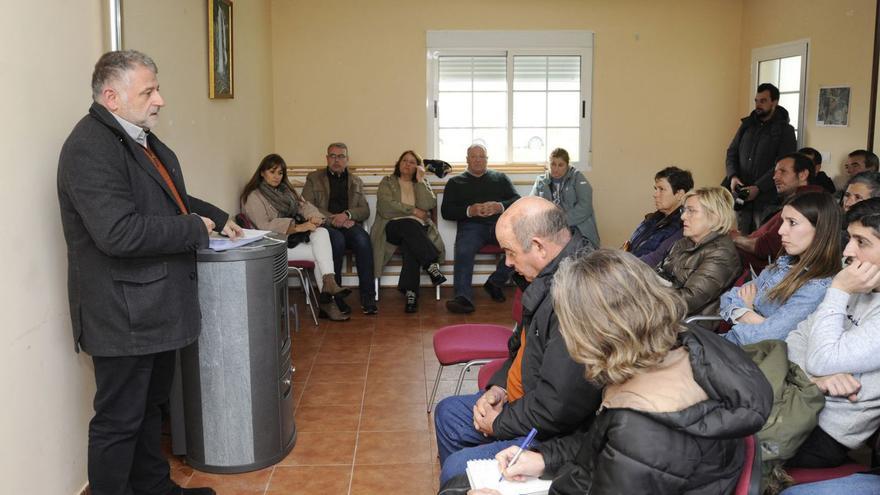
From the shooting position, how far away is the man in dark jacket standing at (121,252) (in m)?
2.72

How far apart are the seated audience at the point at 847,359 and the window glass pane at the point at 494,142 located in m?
5.66

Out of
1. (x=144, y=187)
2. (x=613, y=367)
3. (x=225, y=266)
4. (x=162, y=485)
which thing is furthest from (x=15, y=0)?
(x=613, y=367)

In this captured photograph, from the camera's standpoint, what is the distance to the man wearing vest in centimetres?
237

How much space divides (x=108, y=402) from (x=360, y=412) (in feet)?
5.54

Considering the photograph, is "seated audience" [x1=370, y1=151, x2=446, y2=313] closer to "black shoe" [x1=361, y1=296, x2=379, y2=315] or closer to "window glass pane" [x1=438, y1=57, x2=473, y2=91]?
"black shoe" [x1=361, y1=296, x2=379, y2=315]

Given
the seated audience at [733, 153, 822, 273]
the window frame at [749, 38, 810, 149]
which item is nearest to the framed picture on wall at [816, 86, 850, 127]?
the window frame at [749, 38, 810, 149]

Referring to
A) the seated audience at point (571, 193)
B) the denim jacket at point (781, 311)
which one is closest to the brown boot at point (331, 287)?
the seated audience at point (571, 193)

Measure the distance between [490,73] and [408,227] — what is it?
1955 millimetres

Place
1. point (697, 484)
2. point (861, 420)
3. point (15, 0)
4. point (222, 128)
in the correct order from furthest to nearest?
point (222, 128) → point (15, 0) → point (861, 420) → point (697, 484)

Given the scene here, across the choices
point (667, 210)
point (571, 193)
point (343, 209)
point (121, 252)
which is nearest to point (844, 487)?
point (121, 252)

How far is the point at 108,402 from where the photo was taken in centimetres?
290

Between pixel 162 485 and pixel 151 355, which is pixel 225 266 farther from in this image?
pixel 162 485

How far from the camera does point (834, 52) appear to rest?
6434mm

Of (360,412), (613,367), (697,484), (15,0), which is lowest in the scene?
(360,412)
